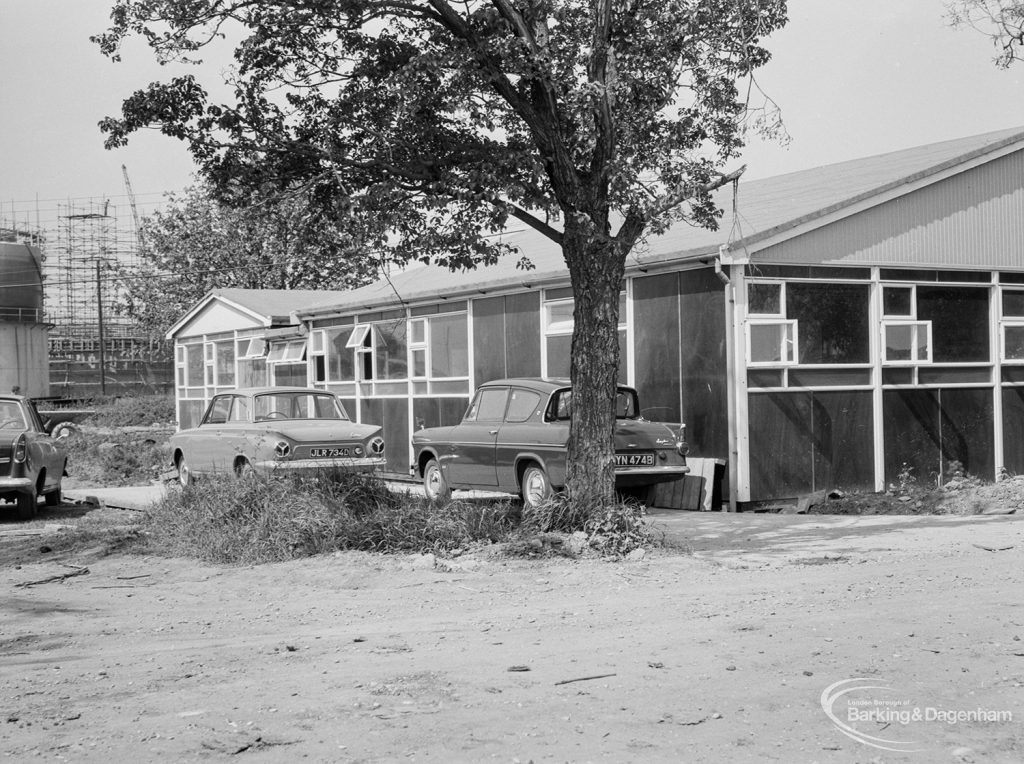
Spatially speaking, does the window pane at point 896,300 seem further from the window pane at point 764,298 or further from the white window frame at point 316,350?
the white window frame at point 316,350

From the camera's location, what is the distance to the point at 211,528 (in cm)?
1166

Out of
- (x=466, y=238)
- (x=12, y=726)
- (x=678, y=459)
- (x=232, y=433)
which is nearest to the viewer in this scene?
(x=12, y=726)

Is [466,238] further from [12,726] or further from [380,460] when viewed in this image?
[12,726]

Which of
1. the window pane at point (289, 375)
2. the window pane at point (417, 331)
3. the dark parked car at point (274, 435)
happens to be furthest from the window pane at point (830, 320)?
the window pane at point (289, 375)

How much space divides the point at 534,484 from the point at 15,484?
Answer: 6585mm

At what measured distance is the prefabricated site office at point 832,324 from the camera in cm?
1605

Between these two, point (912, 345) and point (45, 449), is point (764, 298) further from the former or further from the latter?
point (45, 449)

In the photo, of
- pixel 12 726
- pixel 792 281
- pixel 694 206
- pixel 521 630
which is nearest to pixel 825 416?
pixel 792 281

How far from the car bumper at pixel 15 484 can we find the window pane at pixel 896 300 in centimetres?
1191

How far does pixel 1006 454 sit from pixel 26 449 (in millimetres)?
14071

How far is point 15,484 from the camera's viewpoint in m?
15.3

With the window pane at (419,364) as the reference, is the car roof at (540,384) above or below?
below

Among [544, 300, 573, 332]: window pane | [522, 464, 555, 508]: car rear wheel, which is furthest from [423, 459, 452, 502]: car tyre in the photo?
[544, 300, 573, 332]: window pane

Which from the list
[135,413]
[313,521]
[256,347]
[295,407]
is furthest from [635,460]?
[135,413]
